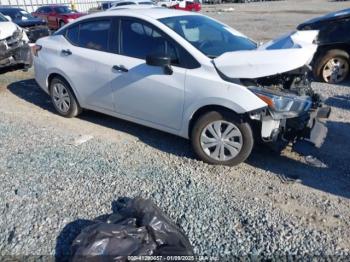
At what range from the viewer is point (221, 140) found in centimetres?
398

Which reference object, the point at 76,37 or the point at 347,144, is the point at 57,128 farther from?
the point at 347,144

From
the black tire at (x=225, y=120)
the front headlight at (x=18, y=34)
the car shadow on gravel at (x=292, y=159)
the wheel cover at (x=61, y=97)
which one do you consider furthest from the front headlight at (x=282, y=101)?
the front headlight at (x=18, y=34)

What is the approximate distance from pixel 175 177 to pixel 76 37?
2786mm

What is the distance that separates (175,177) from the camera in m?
3.88

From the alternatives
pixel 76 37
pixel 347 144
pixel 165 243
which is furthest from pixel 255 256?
pixel 76 37

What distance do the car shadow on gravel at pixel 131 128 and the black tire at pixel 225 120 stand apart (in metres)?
0.29

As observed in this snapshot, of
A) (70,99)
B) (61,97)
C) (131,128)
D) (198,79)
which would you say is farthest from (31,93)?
(198,79)

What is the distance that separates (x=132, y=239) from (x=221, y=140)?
1781 millimetres

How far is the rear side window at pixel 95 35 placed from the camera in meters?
4.81

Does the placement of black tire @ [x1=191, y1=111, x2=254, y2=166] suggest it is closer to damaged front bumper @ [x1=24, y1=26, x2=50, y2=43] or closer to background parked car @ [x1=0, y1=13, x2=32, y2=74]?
background parked car @ [x1=0, y1=13, x2=32, y2=74]

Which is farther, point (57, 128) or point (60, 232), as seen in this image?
point (57, 128)

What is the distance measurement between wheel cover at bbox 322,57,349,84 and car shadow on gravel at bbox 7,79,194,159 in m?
3.92

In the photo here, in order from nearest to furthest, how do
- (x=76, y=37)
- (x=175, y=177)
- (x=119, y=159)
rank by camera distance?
(x=175, y=177) < (x=119, y=159) < (x=76, y=37)

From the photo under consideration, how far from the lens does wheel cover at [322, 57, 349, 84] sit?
697 cm
